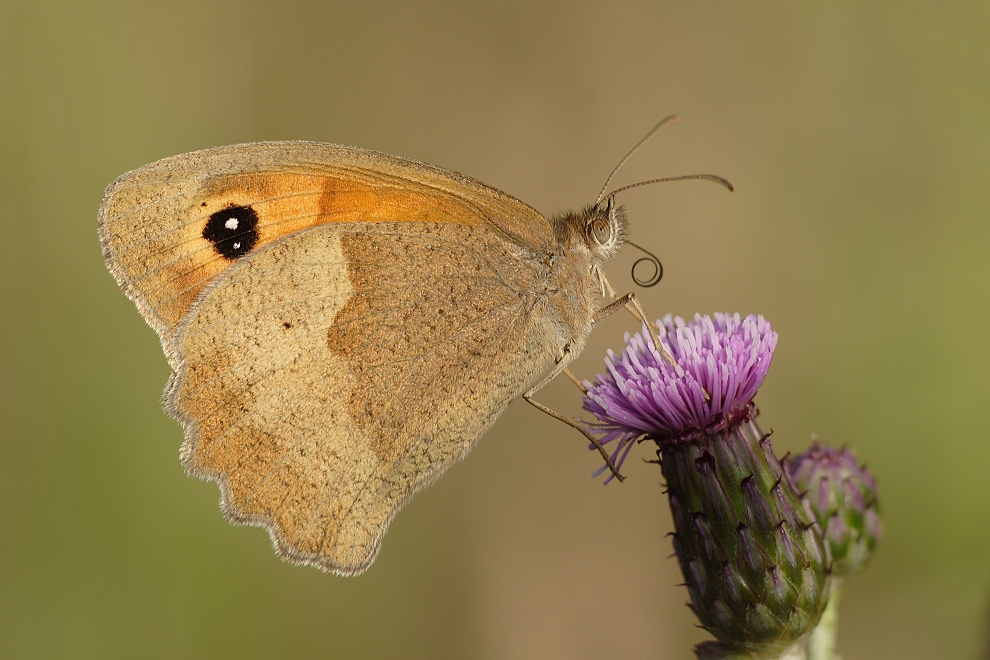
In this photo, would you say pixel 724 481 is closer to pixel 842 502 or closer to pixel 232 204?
pixel 842 502

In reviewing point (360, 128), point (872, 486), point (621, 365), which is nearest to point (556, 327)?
point (621, 365)

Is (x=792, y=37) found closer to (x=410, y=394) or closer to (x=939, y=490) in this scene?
(x=939, y=490)

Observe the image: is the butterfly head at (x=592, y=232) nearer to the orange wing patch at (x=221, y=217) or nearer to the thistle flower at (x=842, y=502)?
the orange wing patch at (x=221, y=217)

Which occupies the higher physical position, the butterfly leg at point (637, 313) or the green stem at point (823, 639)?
the butterfly leg at point (637, 313)

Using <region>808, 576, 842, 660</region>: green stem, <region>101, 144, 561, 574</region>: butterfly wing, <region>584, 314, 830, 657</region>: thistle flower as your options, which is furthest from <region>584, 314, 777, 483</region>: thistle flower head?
<region>808, 576, 842, 660</region>: green stem

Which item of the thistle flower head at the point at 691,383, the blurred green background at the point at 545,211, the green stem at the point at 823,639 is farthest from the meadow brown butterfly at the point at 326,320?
the blurred green background at the point at 545,211

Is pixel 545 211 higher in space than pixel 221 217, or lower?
higher

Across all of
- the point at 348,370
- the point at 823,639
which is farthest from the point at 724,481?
the point at 348,370
